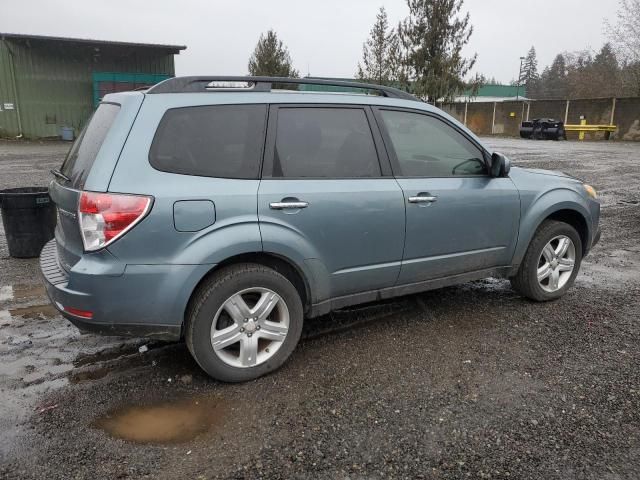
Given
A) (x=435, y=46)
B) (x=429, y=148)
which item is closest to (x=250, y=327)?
(x=429, y=148)

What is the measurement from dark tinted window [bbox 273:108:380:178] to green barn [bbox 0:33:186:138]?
2543 cm

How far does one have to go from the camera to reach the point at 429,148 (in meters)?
4.11

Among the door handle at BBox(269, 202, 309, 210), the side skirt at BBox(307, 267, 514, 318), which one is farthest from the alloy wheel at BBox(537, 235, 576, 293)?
the door handle at BBox(269, 202, 309, 210)

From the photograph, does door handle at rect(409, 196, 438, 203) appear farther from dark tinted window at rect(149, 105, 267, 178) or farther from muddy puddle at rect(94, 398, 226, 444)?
muddy puddle at rect(94, 398, 226, 444)

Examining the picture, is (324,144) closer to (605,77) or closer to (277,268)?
(277,268)

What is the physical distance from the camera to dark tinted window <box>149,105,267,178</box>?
10.2 feet

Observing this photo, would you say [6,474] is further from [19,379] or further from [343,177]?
[343,177]

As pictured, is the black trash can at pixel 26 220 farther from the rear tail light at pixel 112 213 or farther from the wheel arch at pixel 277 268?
the wheel arch at pixel 277 268

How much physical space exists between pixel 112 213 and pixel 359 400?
182 cm

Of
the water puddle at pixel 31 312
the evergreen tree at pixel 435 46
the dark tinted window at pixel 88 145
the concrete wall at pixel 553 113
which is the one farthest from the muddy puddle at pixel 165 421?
the concrete wall at pixel 553 113

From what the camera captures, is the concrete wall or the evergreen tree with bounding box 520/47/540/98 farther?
the evergreen tree with bounding box 520/47/540/98

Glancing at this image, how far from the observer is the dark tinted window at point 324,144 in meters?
3.47

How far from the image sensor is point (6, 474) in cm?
254

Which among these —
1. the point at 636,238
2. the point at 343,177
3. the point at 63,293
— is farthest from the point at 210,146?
the point at 636,238
